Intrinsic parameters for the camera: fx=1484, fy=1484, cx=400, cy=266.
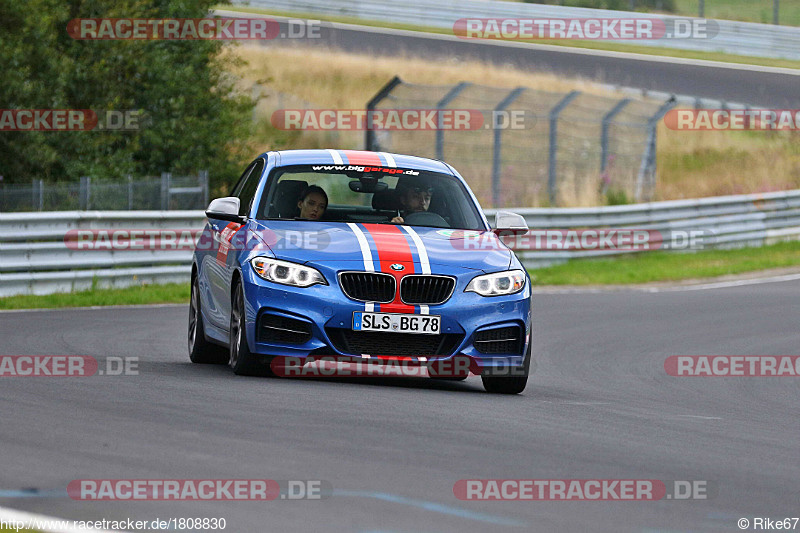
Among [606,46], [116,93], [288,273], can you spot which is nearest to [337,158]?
[288,273]

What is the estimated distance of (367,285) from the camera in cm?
944

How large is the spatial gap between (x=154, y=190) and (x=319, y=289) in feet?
42.6

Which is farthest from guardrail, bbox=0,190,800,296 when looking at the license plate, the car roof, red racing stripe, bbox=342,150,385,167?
the license plate

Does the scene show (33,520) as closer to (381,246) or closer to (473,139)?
(381,246)

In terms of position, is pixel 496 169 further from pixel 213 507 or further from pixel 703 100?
pixel 213 507

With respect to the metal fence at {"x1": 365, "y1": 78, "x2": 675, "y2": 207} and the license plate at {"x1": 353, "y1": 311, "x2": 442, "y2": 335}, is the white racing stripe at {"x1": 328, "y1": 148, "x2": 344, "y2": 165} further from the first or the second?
the metal fence at {"x1": 365, "y1": 78, "x2": 675, "y2": 207}

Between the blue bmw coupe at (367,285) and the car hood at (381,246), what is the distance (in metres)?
0.01

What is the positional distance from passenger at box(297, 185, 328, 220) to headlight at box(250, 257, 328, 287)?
3.41 feet

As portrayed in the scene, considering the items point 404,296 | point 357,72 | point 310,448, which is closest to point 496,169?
point 357,72

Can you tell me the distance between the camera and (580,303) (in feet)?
62.5

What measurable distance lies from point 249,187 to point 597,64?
98.8 feet

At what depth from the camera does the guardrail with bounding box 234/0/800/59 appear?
136 ft

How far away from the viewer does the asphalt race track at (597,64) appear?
36.8 m

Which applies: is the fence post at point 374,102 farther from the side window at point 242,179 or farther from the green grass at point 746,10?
the green grass at point 746,10
